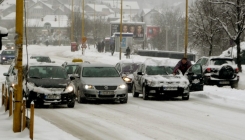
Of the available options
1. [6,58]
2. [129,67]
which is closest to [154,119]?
[129,67]

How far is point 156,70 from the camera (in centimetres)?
2555

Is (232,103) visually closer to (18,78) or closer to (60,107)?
(60,107)

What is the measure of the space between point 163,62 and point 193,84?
1.52 meters

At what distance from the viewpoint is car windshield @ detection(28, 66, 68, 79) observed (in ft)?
71.2

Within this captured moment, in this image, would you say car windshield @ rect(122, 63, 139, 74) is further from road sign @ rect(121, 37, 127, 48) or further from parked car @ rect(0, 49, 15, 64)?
road sign @ rect(121, 37, 127, 48)

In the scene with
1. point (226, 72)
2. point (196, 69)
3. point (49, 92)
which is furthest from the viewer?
point (226, 72)

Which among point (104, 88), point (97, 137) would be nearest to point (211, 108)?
point (104, 88)

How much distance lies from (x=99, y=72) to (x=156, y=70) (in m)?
2.75

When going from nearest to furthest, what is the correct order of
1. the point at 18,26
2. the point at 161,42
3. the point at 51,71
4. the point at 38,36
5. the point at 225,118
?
1. the point at 18,26
2. the point at 225,118
3. the point at 51,71
4. the point at 161,42
5. the point at 38,36

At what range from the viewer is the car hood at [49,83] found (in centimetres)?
2039

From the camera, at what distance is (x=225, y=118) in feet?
58.0

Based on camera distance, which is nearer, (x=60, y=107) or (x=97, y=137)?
(x=97, y=137)

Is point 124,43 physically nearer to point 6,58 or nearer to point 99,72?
point 6,58

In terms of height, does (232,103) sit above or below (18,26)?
below
